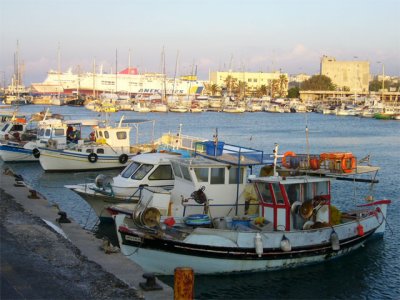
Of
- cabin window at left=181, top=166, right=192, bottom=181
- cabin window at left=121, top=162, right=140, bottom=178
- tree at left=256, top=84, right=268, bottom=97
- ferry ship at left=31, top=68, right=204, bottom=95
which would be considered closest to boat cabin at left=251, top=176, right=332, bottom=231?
cabin window at left=181, top=166, right=192, bottom=181

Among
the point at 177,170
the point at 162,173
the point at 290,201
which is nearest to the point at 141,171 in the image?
the point at 162,173

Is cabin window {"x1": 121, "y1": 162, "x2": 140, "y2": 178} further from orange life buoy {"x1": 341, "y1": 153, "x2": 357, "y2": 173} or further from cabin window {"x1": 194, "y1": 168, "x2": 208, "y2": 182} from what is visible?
orange life buoy {"x1": 341, "y1": 153, "x2": 357, "y2": 173}

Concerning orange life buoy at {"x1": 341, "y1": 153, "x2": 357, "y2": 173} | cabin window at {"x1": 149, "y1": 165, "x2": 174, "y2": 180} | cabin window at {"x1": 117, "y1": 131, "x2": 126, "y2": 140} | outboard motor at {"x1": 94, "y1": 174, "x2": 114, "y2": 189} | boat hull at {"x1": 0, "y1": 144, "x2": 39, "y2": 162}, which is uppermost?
orange life buoy at {"x1": 341, "y1": 153, "x2": 357, "y2": 173}

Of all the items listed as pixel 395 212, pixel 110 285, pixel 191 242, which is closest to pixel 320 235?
pixel 191 242

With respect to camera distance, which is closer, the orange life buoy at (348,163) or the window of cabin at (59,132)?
the orange life buoy at (348,163)

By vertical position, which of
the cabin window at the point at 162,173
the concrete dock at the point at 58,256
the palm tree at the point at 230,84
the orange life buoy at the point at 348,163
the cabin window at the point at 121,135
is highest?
the palm tree at the point at 230,84

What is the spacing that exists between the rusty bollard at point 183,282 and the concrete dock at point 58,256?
3.62ft

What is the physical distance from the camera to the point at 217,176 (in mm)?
18141

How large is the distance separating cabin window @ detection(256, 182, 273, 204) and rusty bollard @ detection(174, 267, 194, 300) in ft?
23.6

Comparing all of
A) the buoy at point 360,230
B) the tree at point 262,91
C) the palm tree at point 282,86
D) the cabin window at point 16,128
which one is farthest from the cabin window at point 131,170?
the palm tree at point 282,86

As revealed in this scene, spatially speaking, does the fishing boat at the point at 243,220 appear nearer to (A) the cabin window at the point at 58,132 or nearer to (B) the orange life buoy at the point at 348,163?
(B) the orange life buoy at the point at 348,163

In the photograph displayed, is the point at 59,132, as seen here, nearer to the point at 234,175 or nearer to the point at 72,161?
the point at 72,161

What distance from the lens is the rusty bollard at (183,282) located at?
10.1 metres

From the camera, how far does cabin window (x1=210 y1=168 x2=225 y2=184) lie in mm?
18062
